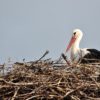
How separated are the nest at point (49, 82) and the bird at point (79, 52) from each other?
3.91 ft

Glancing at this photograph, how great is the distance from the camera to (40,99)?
356 inches

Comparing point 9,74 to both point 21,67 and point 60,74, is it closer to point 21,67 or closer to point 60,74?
point 21,67

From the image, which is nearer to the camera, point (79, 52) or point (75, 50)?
point (79, 52)

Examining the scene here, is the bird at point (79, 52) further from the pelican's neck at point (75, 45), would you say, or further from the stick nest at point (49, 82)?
the stick nest at point (49, 82)

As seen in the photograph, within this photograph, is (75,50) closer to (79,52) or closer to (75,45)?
(79,52)

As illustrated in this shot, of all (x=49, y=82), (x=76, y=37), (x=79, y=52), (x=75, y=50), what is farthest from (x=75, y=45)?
(x=49, y=82)

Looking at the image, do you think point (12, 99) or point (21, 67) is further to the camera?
point (21, 67)

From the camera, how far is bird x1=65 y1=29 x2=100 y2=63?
1149cm

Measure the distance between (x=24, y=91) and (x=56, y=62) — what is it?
99cm

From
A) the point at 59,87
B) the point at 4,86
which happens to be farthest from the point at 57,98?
the point at 4,86

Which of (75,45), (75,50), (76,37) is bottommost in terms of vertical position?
(75,50)

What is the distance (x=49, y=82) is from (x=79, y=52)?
13.0 ft

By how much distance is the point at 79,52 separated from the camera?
13.0 metres

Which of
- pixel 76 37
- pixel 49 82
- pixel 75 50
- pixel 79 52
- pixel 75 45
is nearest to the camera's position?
pixel 49 82
